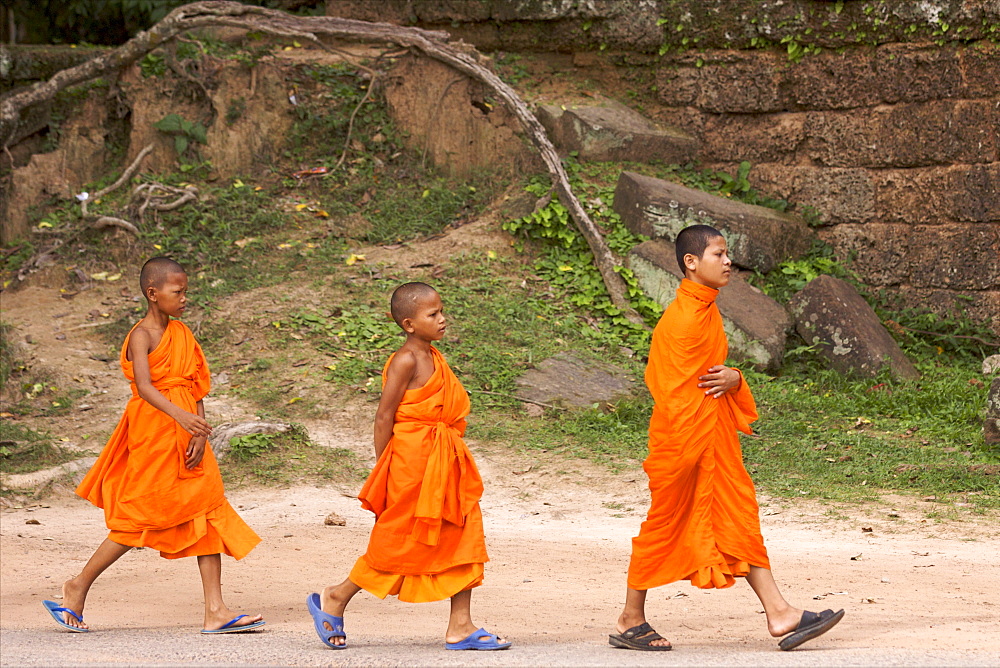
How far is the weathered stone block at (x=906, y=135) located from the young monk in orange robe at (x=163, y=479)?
8.13m

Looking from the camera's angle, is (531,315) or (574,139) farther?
(574,139)

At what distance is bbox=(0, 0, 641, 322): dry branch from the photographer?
11.6 meters

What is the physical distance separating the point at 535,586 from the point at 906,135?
726 cm

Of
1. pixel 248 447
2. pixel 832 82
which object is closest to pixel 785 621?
pixel 248 447

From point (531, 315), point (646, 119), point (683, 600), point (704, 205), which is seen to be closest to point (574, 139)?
point (646, 119)

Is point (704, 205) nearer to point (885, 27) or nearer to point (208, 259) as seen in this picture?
point (885, 27)

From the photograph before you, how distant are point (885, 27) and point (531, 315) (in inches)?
185

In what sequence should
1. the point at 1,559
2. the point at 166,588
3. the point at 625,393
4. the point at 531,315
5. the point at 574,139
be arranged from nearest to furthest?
the point at 166,588, the point at 1,559, the point at 625,393, the point at 531,315, the point at 574,139

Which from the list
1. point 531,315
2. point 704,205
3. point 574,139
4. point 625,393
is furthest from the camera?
point 574,139

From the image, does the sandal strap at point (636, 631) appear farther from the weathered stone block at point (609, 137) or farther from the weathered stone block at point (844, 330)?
the weathered stone block at point (609, 137)

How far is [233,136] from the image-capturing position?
1191cm

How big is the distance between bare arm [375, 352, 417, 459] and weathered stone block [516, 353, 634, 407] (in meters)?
4.38

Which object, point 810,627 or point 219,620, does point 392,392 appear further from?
point 810,627

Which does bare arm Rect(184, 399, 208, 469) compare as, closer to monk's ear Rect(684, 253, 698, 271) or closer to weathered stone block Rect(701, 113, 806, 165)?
monk's ear Rect(684, 253, 698, 271)
